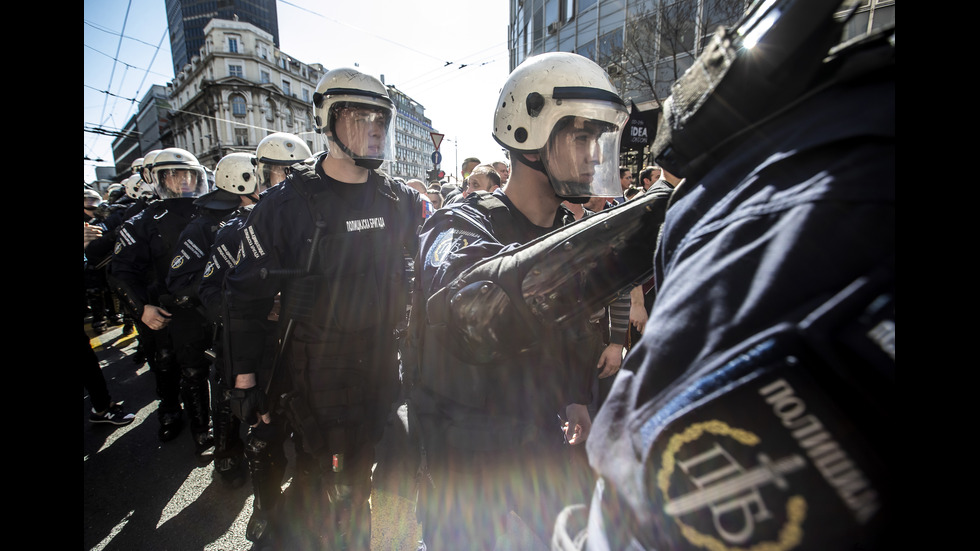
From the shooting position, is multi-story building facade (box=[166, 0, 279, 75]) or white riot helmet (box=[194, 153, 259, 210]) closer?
white riot helmet (box=[194, 153, 259, 210])

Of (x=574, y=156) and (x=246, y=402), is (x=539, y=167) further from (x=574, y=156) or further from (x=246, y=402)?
(x=246, y=402)

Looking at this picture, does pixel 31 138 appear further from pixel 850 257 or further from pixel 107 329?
pixel 107 329

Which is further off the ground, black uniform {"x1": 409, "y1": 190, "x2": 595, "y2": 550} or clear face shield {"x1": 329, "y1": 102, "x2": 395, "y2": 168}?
clear face shield {"x1": 329, "y1": 102, "x2": 395, "y2": 168}

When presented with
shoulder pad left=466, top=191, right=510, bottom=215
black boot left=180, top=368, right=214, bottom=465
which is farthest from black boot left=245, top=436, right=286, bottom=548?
shoulder pad left=466, top=191, right=510, bottom=215

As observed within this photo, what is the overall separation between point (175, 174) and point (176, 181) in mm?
64

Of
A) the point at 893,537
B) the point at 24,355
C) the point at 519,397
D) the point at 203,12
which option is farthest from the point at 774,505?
the point at 203,12

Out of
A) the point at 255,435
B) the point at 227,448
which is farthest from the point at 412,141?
the point at 255,435

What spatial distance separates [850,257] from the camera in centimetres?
41

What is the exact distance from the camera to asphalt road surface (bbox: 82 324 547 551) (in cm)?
252

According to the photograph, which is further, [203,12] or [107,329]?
[203,12]

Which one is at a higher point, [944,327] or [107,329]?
[944,327]

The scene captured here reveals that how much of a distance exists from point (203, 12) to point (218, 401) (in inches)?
2697

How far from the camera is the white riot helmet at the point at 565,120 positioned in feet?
5.61

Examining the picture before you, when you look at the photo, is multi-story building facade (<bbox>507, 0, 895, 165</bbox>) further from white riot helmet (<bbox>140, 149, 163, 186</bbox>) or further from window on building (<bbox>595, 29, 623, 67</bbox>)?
white riot helmet (<bbox>140, 149, 163, 186</bbox>)
